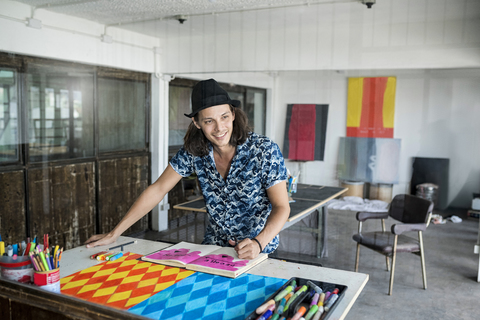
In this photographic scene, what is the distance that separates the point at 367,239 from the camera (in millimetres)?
2969

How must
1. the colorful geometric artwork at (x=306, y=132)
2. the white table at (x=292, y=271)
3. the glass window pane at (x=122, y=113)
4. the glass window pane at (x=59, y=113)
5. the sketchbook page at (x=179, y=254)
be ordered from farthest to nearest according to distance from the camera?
the glass window pane at (x=122, y=113), the glass window pane at (x=59, y=113), the colorful geometric artwork at (x=306, y=132), the sketchbook page at (x=179, y=254), the white table at (x=292, y=271)

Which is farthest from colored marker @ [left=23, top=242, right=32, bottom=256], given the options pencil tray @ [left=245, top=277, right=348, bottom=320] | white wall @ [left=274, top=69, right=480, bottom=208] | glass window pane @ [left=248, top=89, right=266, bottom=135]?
white wall @ [left=274, top=69, right=480, bottom=208]

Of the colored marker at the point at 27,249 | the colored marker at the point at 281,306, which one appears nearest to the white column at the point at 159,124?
the colored marker at the point at 27,249

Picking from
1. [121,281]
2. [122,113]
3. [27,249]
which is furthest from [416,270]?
[122,113]

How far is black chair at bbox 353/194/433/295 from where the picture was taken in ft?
9.26

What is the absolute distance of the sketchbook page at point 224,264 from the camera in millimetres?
1345

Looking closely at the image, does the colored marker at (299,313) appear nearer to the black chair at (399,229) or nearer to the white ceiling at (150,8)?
the black chair at (399,229)

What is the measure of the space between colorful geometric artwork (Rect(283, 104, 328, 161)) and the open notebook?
5.14ft

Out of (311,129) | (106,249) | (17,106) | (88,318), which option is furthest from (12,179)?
(88,318)

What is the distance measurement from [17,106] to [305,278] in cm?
279

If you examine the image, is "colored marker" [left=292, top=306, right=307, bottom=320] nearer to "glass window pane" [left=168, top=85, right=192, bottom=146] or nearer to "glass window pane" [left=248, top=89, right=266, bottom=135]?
"glass window pane" [left=248, top=89, right=266, bottom=135]

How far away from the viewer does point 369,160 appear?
2.95 m

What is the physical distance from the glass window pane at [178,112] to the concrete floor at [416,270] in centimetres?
97

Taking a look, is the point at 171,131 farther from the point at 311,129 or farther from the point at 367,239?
the point at 367,239
